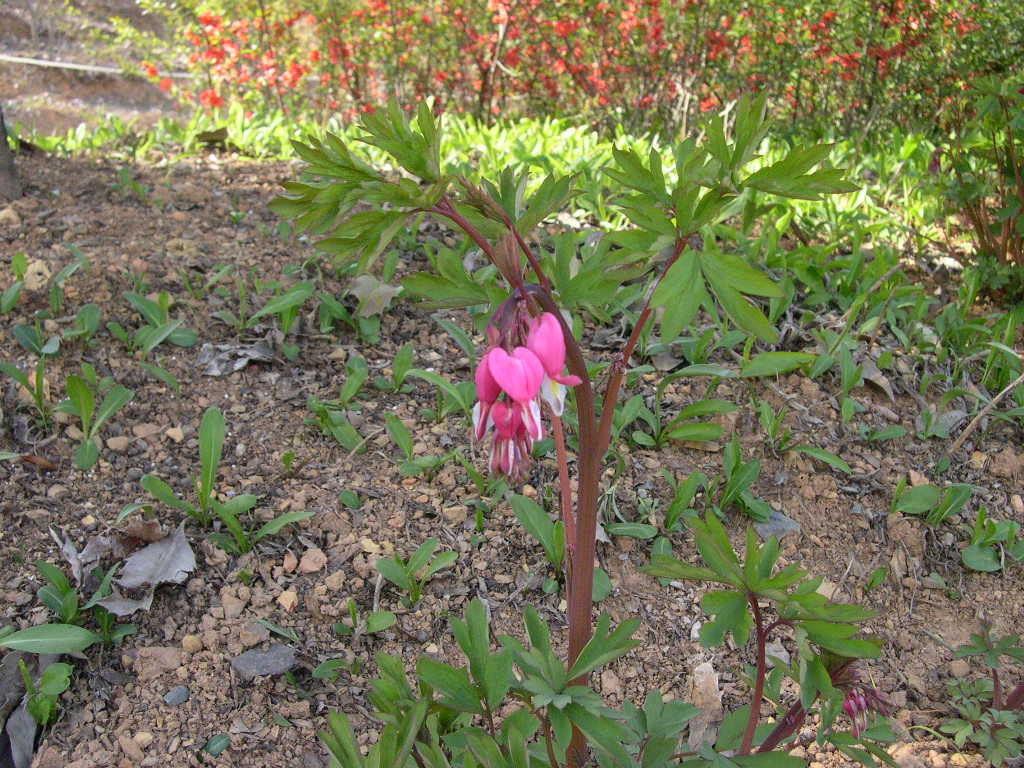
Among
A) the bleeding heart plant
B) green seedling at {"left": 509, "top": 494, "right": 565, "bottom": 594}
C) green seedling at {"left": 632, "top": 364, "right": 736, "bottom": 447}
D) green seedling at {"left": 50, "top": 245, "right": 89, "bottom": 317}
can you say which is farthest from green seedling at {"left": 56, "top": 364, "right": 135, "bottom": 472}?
green seedling at {"left": 632, "top": 364, "right": 736, "bottom": 447}

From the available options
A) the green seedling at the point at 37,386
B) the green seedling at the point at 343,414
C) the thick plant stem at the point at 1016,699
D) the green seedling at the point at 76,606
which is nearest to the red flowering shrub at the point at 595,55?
the green seedling at the point at 343,414

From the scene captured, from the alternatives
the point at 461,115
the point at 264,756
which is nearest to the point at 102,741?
the point at 264,756

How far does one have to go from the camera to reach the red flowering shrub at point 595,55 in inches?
231

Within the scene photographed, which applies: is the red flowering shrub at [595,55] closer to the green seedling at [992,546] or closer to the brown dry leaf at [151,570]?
the green seedling at [992,546]

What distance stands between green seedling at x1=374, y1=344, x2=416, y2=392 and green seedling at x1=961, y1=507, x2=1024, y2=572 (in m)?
1.71

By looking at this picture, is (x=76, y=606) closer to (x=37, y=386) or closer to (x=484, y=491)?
(x=37, y=386)

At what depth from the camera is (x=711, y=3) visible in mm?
6297

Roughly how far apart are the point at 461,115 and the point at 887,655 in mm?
6481

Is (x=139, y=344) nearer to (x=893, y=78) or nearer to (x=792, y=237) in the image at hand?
(x=792, y=237)

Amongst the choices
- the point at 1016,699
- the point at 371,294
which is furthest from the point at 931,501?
the point at 371,294

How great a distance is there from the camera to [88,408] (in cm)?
242

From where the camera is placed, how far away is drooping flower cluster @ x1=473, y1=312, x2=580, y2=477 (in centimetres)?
109

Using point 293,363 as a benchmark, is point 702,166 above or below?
above

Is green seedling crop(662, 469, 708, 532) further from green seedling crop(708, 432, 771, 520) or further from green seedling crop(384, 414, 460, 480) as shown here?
green seedling crop(384, 414, 460, 480)
